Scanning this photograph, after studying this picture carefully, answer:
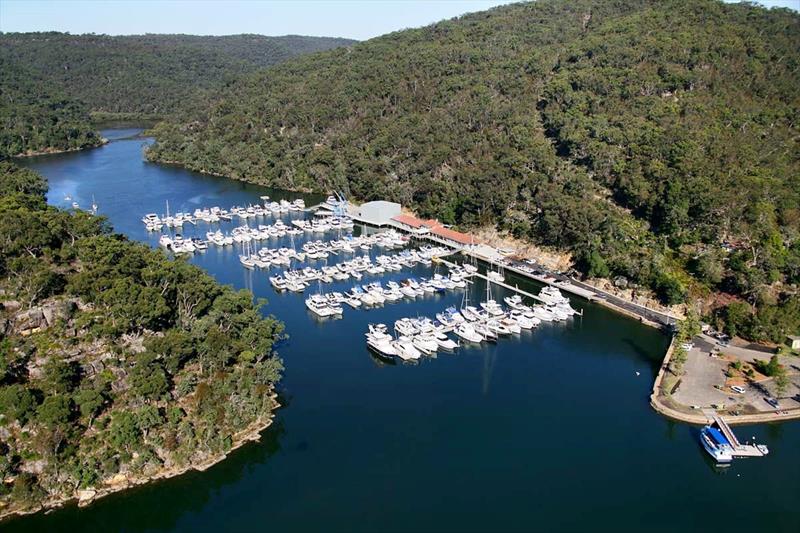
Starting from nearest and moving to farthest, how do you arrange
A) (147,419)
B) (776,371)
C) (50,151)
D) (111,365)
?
(147,419) → (111,365) → (776,371) → (50,151)

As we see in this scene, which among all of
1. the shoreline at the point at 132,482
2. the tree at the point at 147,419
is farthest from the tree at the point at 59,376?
the shoreline at the point at 132,482

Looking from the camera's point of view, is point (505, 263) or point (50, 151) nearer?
point (505, 263)

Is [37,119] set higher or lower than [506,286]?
higher

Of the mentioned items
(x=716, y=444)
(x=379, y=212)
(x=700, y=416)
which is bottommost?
(x=716, y=444)

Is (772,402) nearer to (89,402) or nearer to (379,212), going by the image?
(89,402)

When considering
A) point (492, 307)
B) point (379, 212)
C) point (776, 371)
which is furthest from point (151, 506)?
point (379, 212)

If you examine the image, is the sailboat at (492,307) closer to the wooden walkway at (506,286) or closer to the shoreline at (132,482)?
the wooden walkway at (506,286)

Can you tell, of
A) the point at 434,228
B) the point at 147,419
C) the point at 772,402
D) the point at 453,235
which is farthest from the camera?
the point at 434,228
